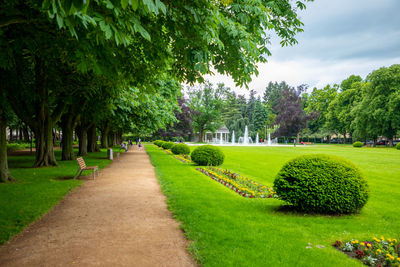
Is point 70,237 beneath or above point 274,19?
beneath

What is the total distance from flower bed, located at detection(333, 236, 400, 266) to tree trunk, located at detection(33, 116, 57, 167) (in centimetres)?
1542

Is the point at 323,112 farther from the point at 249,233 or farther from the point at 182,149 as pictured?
the point at 249,233

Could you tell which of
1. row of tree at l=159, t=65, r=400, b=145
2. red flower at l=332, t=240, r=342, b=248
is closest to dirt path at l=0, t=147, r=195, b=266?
red flower at l=332, t=240, r=342, b=248

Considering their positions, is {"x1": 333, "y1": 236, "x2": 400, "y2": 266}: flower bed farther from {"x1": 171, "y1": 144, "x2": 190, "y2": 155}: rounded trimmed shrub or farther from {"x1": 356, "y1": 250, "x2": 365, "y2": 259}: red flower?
{"x1": 171, "y1": 144, "x2": 190, "y2": 155}: rounded trimmed shrub

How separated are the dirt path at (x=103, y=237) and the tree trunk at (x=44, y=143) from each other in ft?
28.4

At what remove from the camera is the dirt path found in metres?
4.24

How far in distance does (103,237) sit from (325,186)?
15.7 feet

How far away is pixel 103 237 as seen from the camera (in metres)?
5.22

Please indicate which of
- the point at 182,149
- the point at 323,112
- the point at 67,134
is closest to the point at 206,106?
the point at 323,112

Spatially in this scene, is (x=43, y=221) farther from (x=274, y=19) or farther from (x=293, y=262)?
(x=274, y=19)

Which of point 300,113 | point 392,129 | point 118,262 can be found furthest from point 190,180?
point 300,113

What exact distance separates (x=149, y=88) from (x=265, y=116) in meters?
92.6

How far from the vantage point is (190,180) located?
12.0 metres

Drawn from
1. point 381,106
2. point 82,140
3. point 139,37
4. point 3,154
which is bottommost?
point 3,154
